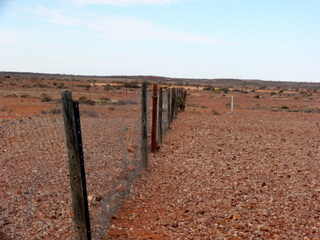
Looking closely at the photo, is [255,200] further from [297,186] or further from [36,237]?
[36,237]

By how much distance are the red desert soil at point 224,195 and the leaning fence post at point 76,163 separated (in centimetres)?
97

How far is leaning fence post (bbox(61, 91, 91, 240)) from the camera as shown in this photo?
14.0 ft

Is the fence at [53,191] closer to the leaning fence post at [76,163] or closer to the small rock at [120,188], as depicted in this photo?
the small rock at [120,188]

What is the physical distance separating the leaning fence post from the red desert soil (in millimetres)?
965

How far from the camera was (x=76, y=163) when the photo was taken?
14.7 feet

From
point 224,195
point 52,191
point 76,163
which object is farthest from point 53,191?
point 224,195

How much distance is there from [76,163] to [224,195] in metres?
3.68

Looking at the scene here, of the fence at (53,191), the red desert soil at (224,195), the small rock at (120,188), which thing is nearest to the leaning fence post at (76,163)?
the fence at (53,191)

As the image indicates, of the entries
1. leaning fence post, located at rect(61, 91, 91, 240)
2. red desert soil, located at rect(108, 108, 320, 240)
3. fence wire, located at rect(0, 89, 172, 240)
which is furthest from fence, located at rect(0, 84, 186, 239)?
leaning fence post, located at rect(61, 91, 91, 240)

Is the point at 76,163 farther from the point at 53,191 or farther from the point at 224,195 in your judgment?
the point at 224,195

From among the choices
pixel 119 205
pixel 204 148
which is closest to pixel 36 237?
pixel 119 205

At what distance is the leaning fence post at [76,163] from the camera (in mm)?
4262

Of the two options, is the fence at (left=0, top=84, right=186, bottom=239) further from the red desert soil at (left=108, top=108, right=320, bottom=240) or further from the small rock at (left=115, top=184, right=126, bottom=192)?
the red desert soil at (left=108, top=108, right=320, bottom=240)

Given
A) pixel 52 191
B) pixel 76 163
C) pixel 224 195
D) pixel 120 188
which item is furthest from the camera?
pixel 224 195
